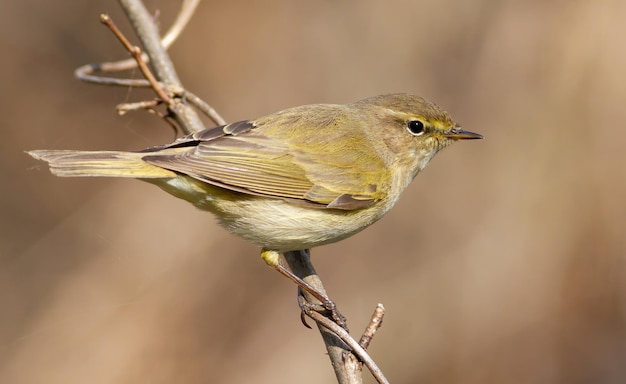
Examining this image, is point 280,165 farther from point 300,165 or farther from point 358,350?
point 358,350

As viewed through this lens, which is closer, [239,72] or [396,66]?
[396,66]

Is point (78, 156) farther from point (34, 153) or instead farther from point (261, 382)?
point (261, 382)

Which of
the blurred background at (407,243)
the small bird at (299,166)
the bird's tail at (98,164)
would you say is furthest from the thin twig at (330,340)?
the blurred background at (407,243)

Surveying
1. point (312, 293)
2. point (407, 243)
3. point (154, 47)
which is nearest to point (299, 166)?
point (312, 293)

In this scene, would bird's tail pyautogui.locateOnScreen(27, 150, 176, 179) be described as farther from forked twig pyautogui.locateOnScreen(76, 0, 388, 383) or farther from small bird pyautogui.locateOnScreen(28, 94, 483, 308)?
forked twig pyautogui.locateOnScreen(76, 0, 388, 383)

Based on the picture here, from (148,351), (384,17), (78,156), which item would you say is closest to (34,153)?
(78,156)

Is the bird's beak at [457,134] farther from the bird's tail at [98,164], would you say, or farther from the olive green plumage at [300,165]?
the bird's tail at [98,164]
